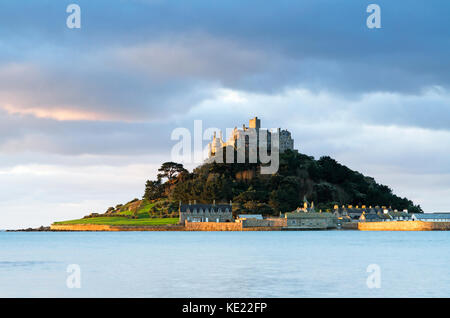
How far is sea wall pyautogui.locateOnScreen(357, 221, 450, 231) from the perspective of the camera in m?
152

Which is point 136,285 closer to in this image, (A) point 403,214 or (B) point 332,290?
(B) point 332,290

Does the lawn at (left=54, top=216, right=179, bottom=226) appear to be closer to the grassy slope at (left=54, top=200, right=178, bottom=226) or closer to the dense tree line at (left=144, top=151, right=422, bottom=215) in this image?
the grassy slope at (left=54, top=200, right=178, bottom=226)

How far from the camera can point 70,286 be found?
38.6 metres

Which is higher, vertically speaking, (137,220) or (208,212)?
(208,212)

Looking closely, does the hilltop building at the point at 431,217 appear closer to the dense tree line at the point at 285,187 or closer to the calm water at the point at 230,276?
the dense tree line at the point at 285,187

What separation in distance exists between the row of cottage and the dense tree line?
3503 millimetres

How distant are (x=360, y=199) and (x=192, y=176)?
43.8 m

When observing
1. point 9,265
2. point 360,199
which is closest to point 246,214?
point 360,199

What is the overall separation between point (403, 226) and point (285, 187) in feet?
94.0

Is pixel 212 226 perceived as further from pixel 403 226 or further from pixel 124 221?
pixel 403 226

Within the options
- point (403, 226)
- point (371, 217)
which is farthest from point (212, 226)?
point (403, 226)

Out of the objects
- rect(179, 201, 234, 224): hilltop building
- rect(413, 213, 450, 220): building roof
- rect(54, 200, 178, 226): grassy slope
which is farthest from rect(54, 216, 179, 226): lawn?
rect(413, 213, 450, 220): building roof

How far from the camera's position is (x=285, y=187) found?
15875 cm

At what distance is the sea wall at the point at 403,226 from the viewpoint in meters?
152
